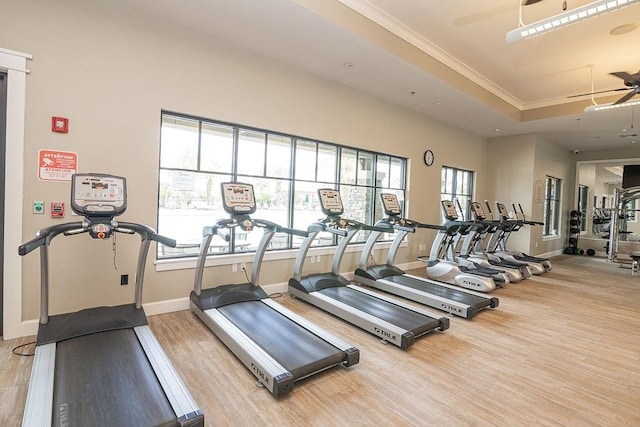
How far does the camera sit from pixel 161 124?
12.4ft

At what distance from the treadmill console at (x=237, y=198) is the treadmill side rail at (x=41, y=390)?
1867mm

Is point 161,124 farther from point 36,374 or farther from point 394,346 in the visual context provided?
point 394,346

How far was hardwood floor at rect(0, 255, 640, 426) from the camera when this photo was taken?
2168 mm

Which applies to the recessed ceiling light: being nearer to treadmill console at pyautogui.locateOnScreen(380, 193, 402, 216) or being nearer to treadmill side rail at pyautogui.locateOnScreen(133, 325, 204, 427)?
treadmill console at pyautogui.locateOnScreen(380, 193, 402, 216)

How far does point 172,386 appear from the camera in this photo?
2.11 m

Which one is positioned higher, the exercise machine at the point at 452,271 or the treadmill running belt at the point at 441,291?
the exercise machine at the point at 452,271

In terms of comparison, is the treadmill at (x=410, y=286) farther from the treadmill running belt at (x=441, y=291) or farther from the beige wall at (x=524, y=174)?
the beige wall at (x=524, y=174)

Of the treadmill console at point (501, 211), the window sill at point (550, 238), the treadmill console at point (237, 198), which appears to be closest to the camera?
the treadmill console at point (237, 198)

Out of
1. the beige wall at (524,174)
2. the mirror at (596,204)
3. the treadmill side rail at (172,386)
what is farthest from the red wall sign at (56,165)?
the mirror at (596,204)

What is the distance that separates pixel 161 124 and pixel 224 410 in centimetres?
309

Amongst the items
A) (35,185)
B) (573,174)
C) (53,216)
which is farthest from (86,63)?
(573,174)

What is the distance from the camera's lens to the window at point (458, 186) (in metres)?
7.99

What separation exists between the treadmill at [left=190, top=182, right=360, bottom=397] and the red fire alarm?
1577mm

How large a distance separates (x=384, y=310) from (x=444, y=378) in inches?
48.1
